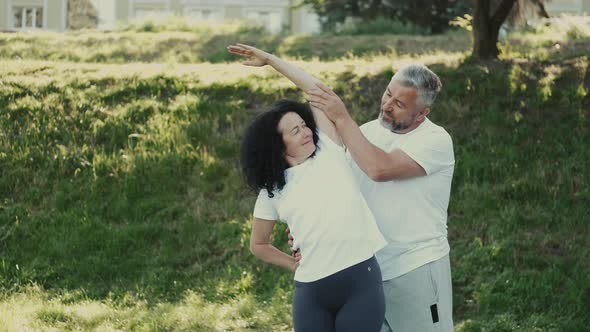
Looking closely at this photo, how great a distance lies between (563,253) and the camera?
848 centimetres

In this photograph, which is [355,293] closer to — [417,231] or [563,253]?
[417,231]

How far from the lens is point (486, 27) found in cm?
1237

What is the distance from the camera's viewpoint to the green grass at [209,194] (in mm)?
8047

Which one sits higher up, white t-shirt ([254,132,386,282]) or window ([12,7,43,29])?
white t-shirt ([254,132,386,282])

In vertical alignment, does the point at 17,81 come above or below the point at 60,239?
above

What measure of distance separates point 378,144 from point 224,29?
58.9 ft

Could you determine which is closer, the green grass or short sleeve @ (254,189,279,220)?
short sleeve @ (254,189,279,220)

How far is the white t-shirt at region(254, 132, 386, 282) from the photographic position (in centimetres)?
400

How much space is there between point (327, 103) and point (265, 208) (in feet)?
1.80

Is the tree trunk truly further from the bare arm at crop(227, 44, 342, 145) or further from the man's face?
the bare arm at crop(227, 44, 342, 145)

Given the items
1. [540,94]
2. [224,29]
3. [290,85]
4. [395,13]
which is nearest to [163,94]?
[290,85]

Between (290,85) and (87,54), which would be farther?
(87,54)

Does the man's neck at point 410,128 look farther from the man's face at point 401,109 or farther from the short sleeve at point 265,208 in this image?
the short sleeve at point 265,208

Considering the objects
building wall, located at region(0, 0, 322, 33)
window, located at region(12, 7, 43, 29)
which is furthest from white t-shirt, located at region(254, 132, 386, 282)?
window, located at region(12, 7, 43, 29)
